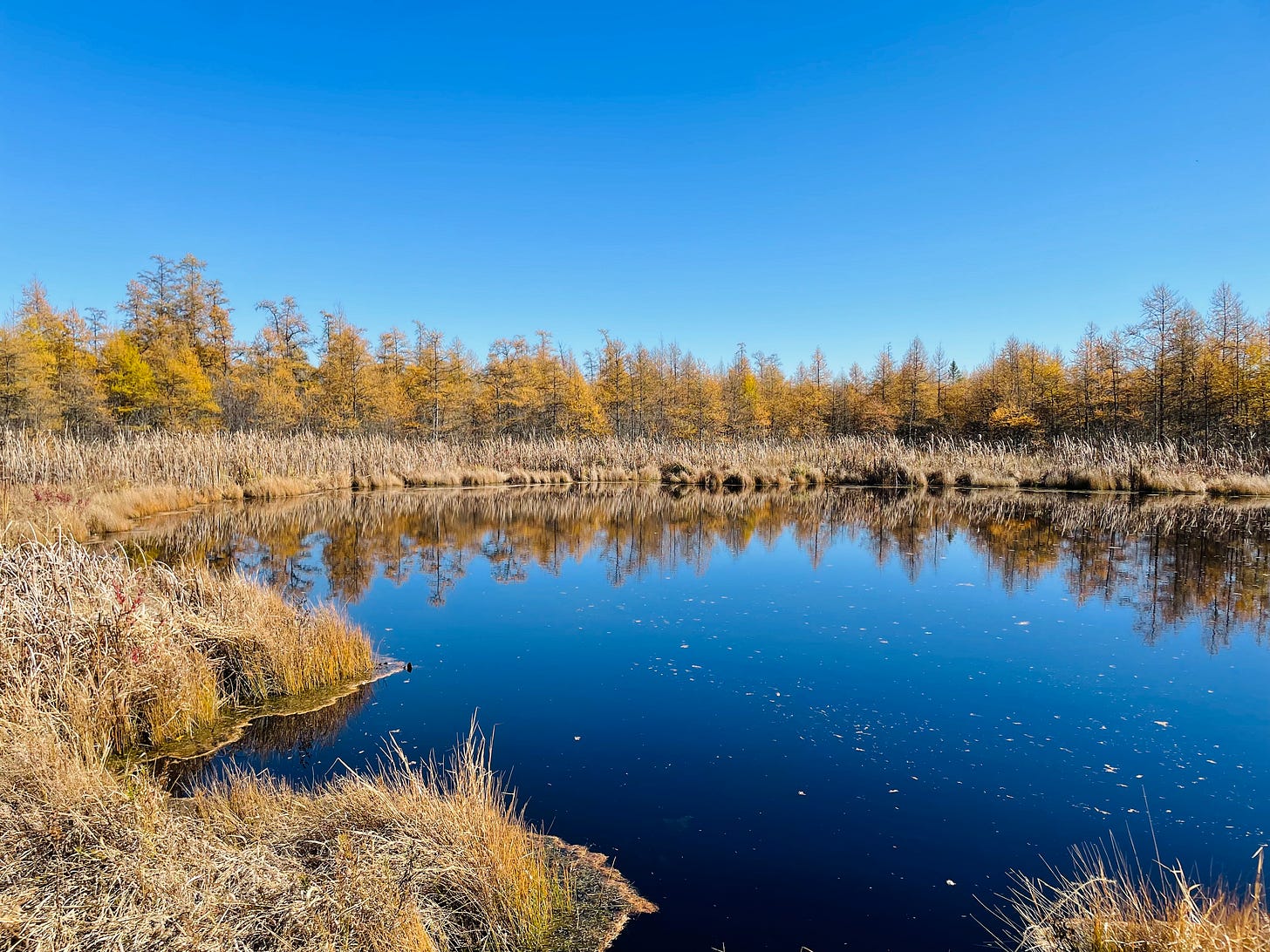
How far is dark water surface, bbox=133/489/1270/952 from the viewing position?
3393 mm

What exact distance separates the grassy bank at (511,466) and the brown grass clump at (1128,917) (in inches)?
566

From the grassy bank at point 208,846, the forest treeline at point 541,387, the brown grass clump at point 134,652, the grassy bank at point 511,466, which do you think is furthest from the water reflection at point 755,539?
the forest treeline at point 541,387

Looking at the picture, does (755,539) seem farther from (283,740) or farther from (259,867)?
(259,867)

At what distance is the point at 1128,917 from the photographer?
261 cm

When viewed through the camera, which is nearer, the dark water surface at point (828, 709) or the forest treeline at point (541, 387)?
the dark water surface at point (828, 709)

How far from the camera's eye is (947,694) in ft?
18.5

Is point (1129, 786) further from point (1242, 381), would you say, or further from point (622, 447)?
point (1242, 381)

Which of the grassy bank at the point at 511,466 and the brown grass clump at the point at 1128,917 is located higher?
the grassy bank at the point at 511,466

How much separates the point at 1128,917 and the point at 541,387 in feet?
131

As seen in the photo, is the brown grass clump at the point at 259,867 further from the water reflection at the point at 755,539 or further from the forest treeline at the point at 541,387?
the forest treeline at the point at 541,387

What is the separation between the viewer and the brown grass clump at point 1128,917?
227 centimetres

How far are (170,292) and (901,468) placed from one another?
132ft

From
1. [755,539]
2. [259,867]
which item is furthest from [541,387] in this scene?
[259,867]

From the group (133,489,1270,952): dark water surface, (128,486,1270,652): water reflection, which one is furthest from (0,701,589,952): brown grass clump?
(128,486,1270,652): water reflection
